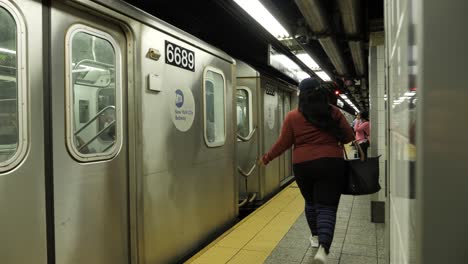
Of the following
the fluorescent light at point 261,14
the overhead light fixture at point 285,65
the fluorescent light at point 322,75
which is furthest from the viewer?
the fluorescent light at point 322,75

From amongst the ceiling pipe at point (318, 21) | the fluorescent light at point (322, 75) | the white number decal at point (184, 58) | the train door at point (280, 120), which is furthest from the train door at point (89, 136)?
the fluorescent light at point (322, 75)

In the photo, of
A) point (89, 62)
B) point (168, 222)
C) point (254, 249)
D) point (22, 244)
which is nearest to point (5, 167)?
point (22, 244)

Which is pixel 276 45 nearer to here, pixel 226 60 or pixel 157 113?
pixel 226 60

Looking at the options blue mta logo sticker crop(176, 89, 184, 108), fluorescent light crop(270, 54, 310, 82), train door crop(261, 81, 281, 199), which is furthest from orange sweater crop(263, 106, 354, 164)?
fluorescent light crop(270, 54, 310, 82)

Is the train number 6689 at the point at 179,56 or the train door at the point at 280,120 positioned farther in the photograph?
the train door at the point at 280,120

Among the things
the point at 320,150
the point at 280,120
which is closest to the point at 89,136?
the point at 320,150

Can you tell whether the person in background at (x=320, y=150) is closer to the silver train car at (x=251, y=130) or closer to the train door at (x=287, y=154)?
the silver train car at (x=251, y=130)

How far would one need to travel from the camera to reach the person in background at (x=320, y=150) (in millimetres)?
2754

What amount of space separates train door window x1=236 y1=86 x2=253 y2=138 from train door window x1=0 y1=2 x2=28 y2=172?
4.03 meters

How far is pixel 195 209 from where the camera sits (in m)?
3.37

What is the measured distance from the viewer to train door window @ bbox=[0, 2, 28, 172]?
66.9 inches

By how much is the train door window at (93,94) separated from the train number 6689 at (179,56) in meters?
0.57

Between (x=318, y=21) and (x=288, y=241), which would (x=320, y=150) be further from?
(x=318, y=21)

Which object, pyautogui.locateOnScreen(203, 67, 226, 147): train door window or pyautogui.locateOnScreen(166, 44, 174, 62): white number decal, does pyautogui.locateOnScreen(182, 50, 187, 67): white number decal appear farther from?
pyautogui.locateOnScreen(203, 67, 226, 147): train door window
